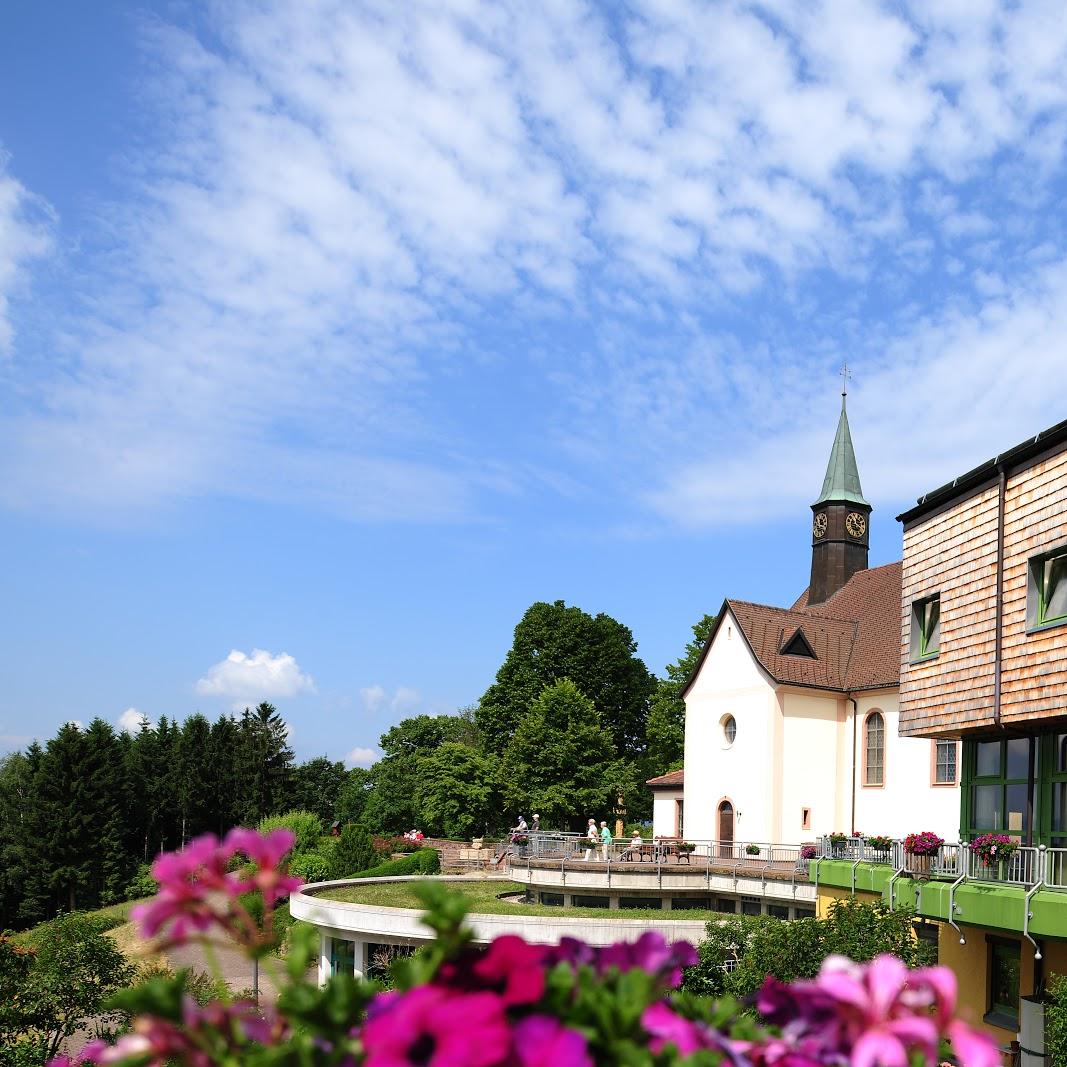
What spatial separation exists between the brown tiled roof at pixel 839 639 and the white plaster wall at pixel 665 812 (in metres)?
9.84

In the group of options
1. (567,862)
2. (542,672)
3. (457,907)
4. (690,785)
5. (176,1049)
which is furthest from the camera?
(542,672)

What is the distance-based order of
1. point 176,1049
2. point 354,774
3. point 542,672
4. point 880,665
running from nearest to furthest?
1. point 176,1049
2. point 880,665
3. point 542,672
4. point 354,774

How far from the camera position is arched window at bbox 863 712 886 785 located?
36.6 metres

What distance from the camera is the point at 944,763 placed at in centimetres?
3366

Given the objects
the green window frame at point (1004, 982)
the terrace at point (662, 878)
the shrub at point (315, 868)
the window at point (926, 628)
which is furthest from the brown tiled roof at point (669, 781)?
the green window frame at point (1004, 982)

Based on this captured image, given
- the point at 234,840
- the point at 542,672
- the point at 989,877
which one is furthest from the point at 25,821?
the point at 234,840

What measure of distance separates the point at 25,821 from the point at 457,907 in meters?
68.4

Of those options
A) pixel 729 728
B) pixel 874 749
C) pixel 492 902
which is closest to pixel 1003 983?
pixel 492 902

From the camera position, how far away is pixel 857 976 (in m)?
2.07

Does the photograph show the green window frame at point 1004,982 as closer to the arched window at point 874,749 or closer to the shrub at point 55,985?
the shrub at point 55,985

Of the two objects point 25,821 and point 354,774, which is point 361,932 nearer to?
point 25,821

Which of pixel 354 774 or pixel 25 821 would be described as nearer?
pixel 25 821

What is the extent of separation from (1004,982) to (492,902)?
15.9m

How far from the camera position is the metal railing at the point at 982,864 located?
555 inches
